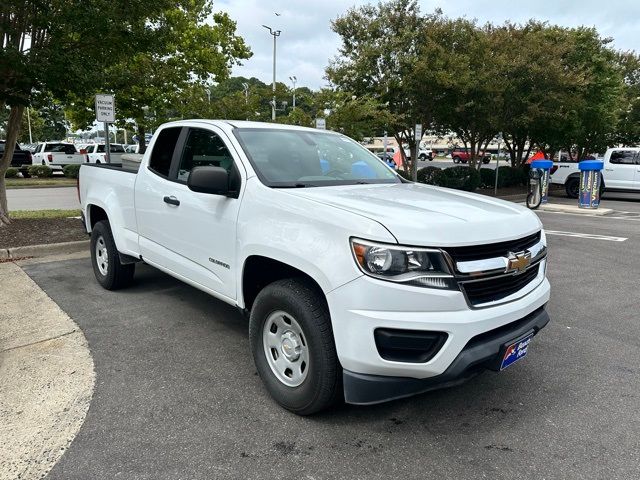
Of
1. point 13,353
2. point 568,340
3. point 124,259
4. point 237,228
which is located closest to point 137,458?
point 237,228

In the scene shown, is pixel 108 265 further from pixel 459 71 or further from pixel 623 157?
pixel 623 157

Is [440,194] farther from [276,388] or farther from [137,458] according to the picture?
[137,458]

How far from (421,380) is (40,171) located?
90.7 feet

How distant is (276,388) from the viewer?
3.13m

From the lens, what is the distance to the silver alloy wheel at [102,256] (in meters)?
5.50

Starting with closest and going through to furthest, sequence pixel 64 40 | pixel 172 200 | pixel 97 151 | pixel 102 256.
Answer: pixel 172 200 < pixel 102 256 < pixel 64 40 < pixel 97 151

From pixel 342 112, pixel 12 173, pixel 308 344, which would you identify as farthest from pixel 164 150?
pixel 12 173

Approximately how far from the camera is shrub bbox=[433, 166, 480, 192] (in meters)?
17.2

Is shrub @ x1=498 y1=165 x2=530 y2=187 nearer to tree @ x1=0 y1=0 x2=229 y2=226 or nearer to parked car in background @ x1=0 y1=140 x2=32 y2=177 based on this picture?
tree @ x1=0 y1=0 x2=229 y2=226

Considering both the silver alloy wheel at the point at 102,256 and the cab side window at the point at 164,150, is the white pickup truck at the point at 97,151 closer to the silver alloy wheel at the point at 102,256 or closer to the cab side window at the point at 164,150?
the silver alloy wheel at the point at 102,256

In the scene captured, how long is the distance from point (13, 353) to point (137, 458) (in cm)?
197

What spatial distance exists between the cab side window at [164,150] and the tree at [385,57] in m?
11.8

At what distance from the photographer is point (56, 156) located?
26906 millimetres

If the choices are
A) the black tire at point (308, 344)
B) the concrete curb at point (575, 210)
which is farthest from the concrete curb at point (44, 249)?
the concrete curb at point (575, 210)
